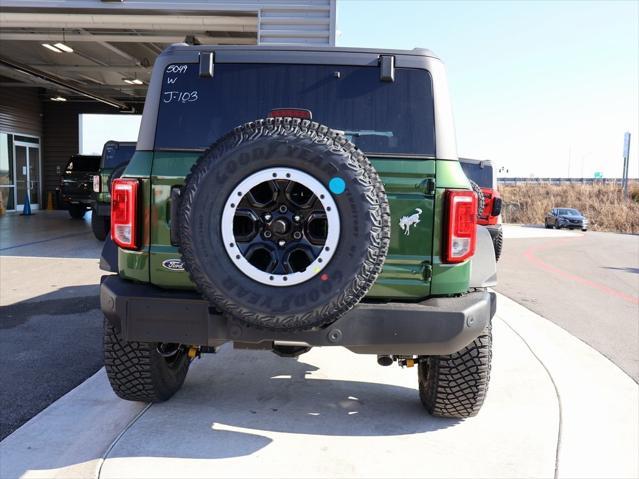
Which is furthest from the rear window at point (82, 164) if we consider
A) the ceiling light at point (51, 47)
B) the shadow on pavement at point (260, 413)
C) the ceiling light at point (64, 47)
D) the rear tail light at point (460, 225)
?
the rear tail light at point (460, 225)

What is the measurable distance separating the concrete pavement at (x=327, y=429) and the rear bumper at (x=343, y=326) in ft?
2.12

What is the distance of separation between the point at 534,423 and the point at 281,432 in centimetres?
159

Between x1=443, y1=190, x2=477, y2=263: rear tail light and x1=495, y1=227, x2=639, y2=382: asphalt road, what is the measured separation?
2.76 meters

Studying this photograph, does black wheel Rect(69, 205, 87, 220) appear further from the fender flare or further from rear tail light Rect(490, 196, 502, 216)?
the fender flare

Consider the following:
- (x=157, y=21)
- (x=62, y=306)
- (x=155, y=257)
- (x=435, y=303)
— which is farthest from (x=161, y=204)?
(x=157, y=21)

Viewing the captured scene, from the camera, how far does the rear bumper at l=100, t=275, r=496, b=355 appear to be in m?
3.00

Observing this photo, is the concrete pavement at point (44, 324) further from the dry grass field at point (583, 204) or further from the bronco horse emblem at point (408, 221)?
the dry grass field at point (583, 204)

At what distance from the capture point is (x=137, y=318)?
123 inches

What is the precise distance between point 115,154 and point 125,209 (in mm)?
10348

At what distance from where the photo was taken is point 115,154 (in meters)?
12.9

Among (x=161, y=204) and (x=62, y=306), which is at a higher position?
(x=161, y=204)

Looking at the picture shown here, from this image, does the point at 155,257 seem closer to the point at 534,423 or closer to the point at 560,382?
the point at 534,423

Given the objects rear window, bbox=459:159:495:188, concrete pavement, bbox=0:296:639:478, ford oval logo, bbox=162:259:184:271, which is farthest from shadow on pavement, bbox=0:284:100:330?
rear window, bbox=459:159:495:188

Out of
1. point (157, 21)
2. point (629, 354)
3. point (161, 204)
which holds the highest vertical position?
point (157, 21)
